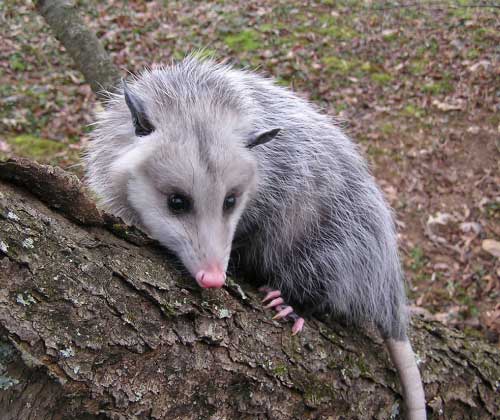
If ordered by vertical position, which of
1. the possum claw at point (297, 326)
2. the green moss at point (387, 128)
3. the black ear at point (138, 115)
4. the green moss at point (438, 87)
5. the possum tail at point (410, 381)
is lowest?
the green moss at point (387, 128)

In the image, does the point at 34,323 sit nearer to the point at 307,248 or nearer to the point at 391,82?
the point at 307,248

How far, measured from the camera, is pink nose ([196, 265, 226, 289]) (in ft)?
4.33

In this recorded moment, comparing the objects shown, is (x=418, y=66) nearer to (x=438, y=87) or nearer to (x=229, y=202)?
(x=438, y=87)

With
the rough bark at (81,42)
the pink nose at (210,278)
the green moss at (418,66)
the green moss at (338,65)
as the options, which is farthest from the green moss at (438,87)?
the pink nose at (210,278)

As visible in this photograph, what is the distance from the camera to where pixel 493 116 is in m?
4.68

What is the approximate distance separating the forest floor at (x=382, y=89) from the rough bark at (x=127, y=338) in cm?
201

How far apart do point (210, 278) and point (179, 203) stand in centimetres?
28

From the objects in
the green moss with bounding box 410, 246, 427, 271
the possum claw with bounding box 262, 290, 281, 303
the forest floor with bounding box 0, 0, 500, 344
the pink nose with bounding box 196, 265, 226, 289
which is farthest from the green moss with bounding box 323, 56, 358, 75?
the pink nose with bounding box 196, 265, 226, 289

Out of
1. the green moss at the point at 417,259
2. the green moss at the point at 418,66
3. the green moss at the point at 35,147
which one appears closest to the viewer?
the green moss at the point at 417,259

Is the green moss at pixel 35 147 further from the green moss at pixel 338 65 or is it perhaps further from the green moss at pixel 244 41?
the green moss at pixel 338 65

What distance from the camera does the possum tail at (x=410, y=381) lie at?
1.66 meters

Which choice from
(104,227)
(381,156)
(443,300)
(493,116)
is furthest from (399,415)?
(493,116)

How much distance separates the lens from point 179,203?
150cm

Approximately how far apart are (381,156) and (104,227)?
11.9ft
